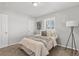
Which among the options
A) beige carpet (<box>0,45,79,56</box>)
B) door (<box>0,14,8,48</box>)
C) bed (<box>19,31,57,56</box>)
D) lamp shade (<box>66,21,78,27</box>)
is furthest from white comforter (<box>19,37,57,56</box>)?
lamp shade (<box>66,21,78,27</box>)

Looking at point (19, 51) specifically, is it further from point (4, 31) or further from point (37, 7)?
point (37, 7)

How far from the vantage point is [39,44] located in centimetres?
144

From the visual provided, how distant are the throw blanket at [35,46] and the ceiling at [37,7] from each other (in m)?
0.49

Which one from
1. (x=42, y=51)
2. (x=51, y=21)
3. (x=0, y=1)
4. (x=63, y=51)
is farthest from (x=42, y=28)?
(x=0, y=1)

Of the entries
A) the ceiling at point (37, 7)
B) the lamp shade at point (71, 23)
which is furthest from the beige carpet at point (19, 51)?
the ceiling at point (37, 7)

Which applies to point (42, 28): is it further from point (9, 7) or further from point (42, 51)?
point (9, 7)

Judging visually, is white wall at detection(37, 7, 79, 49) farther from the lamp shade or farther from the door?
the door

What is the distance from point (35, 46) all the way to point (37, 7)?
690 millimetres

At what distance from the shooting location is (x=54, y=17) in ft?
4.92

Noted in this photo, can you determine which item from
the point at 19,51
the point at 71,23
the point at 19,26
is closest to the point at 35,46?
the point at 19,51

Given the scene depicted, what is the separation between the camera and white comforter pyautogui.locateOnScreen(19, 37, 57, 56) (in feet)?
4.68

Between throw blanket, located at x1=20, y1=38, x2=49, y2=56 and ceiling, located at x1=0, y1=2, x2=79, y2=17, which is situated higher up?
ceiling, located at x1=0, y1=2, x2=79, y2=17

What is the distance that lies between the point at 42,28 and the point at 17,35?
1.57 feet

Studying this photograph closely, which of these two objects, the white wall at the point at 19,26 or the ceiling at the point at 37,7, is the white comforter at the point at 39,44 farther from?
the ceiling at the point at 37,7
